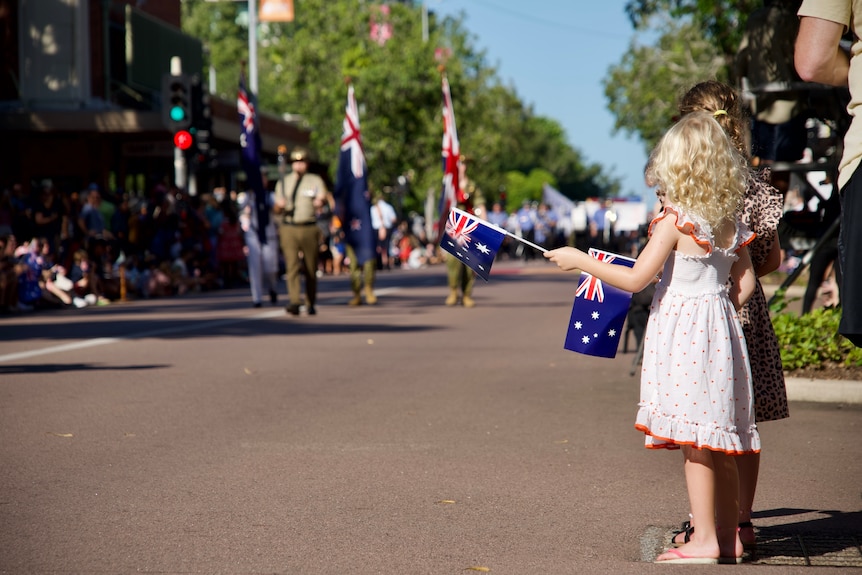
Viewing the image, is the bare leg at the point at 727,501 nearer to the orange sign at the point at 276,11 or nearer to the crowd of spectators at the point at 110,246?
the crowd of spectators at the point at 110,246

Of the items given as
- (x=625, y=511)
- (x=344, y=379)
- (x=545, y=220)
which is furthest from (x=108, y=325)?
(x=545, y=220)

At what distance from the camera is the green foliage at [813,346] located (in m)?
9.69

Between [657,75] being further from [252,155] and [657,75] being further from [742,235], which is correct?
[742,235]

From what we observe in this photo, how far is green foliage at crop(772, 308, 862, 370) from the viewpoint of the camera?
9.69m

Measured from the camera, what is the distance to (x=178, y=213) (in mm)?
25266

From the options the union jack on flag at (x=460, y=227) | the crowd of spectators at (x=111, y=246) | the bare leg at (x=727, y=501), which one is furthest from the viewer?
the crowd of spectators at (x=111, y=246)

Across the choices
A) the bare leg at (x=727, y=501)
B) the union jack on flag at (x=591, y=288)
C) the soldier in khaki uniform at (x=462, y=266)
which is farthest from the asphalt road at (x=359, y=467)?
the soldier in khaki uniform at (x=462, y=266)

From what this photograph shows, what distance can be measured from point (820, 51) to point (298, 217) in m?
13.5

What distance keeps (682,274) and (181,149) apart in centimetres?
2123

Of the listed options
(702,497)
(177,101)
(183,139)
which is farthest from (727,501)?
(177,101)

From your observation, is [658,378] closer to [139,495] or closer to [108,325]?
[139,495]

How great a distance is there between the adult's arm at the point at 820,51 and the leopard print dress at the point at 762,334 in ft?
1.97

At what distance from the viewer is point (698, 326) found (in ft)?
15.9

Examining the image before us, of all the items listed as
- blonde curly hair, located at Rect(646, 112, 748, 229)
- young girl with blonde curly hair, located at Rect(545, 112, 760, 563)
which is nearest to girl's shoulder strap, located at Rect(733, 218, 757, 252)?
young girl with blonde curly hair, located at Rect(545, 112, 760, 563)
